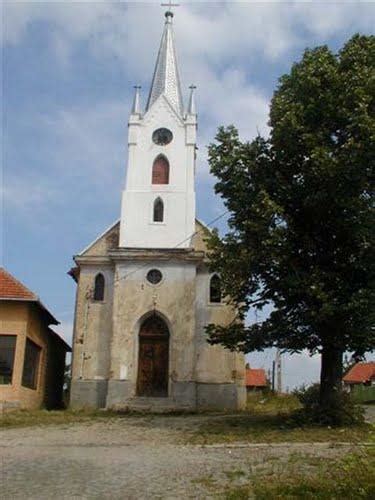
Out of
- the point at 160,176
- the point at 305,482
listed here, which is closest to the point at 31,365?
the point at 160,176

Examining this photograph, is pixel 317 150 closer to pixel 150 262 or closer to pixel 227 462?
pixel 227 462

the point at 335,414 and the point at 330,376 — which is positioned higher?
the point at 330,376

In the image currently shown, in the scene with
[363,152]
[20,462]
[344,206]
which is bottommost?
[20,462]

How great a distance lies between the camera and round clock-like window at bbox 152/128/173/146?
30.1 meters

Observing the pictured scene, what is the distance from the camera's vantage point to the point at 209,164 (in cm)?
1841

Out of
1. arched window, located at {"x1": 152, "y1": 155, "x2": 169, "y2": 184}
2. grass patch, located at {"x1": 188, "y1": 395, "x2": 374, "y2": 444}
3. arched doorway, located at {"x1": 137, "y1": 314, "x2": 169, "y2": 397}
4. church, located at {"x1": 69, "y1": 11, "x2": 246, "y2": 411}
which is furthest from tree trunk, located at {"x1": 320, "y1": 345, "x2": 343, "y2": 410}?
arched window, located at {"x1": 152, "y1": 155, "x2": 169, "y2": 184}

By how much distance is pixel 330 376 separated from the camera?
56.7 feet

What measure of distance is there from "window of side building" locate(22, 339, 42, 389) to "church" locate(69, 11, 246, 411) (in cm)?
159

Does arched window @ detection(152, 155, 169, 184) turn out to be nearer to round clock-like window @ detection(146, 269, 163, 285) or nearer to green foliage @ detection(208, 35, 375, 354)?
round clock-like window @ detection(146, 269, 163, 285)

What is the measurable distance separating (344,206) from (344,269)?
70.9 inches

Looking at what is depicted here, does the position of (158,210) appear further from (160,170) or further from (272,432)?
(272,432)

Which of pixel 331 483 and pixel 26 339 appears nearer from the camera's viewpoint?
pixel 331 483

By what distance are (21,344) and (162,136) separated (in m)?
12.3

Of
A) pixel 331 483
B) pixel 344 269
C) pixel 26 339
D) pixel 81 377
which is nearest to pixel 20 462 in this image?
pixel 331 483
